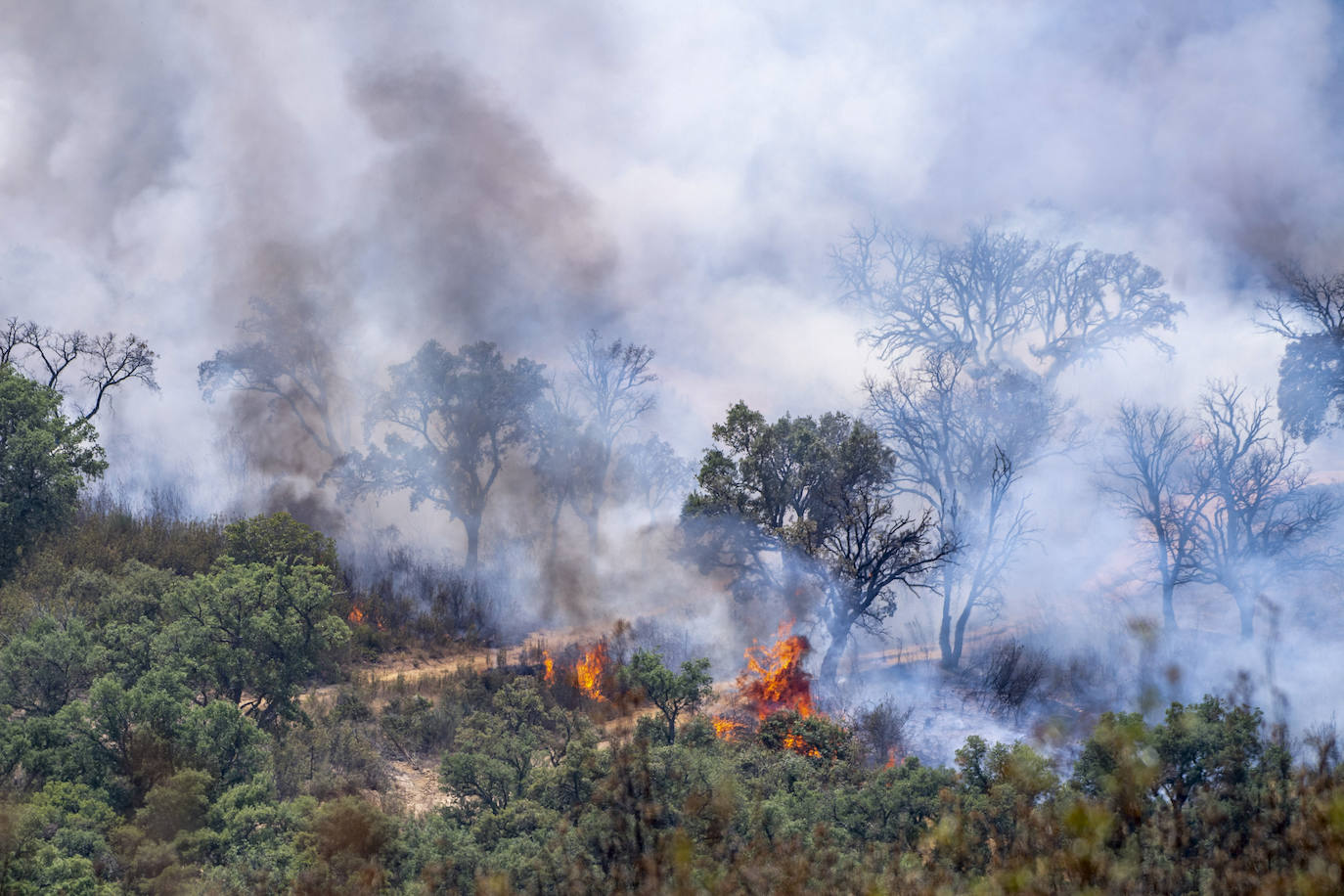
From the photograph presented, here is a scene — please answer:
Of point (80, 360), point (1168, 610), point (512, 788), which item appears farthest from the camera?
point (80, 360)

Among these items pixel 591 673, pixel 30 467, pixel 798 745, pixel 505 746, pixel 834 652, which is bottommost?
pixel 798 745

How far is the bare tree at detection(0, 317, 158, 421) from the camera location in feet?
80.3

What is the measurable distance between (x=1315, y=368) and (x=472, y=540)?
73.1ft

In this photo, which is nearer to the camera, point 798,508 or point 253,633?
point 253,633

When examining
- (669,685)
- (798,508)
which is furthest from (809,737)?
(798,508)

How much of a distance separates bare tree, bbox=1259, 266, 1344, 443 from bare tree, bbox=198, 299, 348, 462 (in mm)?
26033

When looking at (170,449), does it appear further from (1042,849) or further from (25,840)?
(1042,849)

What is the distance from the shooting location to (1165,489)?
20.4 m

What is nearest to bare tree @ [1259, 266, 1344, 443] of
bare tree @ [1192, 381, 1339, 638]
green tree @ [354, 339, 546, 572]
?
bare tree @ [1192, 381, 1339, 638]

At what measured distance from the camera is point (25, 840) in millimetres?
8328

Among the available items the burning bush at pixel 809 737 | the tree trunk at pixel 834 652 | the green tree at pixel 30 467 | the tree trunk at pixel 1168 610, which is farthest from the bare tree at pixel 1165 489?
the green tree at pixel 30 467

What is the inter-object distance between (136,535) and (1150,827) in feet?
71.1

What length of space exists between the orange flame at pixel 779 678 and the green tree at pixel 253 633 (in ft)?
26.7

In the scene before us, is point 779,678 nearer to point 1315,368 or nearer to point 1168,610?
point 1168,610
